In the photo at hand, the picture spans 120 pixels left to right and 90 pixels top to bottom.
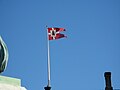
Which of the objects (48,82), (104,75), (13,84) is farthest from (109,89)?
(13,84)

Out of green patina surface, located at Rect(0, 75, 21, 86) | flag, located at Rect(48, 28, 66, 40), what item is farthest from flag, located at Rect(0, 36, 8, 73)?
flag, located at Rect(48, 28, 66, 40)

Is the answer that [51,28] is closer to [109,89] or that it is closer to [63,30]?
[63,30]

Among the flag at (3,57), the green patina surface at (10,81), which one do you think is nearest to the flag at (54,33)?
the green patina surface at (10,81)

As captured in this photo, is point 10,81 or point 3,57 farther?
point 10,81

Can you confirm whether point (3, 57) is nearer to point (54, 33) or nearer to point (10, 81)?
point (10, 81)

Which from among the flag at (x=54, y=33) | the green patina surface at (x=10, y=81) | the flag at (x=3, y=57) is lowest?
the green patina surface at (x=10, y=81)

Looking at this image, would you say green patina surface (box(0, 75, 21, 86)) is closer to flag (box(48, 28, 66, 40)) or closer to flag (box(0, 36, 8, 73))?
flag (box(0, 36, 8, 73))

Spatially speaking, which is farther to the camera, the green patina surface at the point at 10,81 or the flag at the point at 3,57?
the green patina surface at the point at 10,81

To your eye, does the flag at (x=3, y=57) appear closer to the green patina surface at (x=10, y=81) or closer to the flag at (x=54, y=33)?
the green patina surface at (x=10, y=81)

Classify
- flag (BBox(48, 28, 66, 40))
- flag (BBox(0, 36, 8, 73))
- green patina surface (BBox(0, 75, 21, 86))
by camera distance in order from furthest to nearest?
flag (BBox(48, 28, 66, 40))
green patina surface (BBox(0, 75, 21, 86))
flag (BBox(0, 36, 8, 73))

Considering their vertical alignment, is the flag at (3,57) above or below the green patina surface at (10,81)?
above

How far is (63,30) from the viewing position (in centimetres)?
2114

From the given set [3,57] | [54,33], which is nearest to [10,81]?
[3,57]

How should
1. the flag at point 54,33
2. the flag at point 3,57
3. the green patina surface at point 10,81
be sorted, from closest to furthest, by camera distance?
the flag at point 3,57
the green patina surface at point 10,81
the flag at point 54,33
